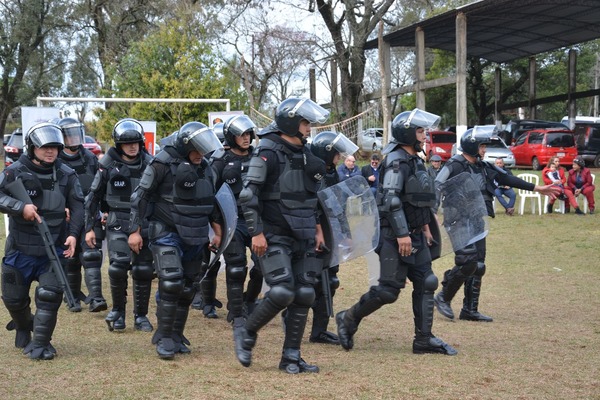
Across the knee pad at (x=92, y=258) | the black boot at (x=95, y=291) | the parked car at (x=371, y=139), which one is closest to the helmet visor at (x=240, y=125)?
the knee pad at (x=92, y=258)

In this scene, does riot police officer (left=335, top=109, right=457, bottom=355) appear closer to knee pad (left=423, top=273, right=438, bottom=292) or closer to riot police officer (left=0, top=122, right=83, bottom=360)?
knee pad (left=423, top=273, right=438, bottom=292)

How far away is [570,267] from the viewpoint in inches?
500

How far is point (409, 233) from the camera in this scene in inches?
271

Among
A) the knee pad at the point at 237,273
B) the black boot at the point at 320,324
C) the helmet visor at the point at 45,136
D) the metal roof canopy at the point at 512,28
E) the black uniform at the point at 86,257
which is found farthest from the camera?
the metal roof canopy at the point at 512,28

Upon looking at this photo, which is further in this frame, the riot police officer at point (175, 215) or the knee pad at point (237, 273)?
the knee pad at point (237, 273)

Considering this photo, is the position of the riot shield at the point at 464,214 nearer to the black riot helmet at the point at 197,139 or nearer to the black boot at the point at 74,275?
the black riot helmet at the point at 197,139

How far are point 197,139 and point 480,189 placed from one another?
3.22 metres

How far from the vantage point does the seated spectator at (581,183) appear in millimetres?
19578

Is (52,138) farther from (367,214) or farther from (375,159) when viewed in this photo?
(375,159)

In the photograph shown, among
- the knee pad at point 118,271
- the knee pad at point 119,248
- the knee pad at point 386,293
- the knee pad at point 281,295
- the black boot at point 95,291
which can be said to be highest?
the knee pad at point 119,248

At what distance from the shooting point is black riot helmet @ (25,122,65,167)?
657 cm

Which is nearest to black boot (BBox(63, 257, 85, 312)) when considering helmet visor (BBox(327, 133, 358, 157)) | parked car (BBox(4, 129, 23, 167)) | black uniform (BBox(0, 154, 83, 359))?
black uniform (BBox(0, 154, 83, 359))

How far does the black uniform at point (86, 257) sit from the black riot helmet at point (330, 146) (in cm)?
275

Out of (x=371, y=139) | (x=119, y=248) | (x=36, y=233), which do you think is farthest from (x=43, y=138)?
(x=371, y=139)
